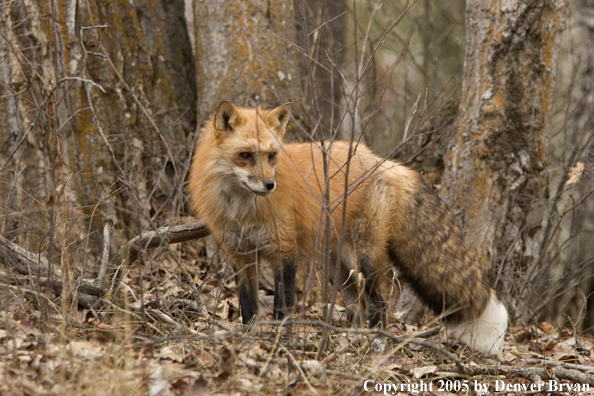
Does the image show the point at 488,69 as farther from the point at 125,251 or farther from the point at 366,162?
the point at 125,251

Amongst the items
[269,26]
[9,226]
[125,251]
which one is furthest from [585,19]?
[9,226]

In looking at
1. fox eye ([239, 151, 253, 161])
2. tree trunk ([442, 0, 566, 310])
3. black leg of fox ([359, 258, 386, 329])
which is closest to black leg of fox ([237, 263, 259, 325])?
fox eye ([239, 151, 253, 161])

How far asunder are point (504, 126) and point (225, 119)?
3.14 metres

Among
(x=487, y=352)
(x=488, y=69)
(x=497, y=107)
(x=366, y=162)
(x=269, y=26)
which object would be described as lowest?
(x=487, y=352)

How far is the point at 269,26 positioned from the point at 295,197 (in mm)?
2415

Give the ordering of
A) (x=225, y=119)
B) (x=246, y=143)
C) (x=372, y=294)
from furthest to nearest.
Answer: (x=372, y=294), (x=225, y=119), (x=246, y=143)

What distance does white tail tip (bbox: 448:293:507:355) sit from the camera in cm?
533

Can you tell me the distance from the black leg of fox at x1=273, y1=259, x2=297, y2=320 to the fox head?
86cm

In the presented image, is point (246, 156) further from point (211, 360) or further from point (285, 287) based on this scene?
point (211, 360)

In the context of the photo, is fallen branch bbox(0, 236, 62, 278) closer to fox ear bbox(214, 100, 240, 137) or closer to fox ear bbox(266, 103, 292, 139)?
fox ear bbox(214, 100, 240, 137)

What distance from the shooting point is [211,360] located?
383cm

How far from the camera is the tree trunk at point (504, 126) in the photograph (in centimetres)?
637

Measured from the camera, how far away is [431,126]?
7500 mm

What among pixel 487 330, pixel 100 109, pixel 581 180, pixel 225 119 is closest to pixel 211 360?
pixel 225 119
